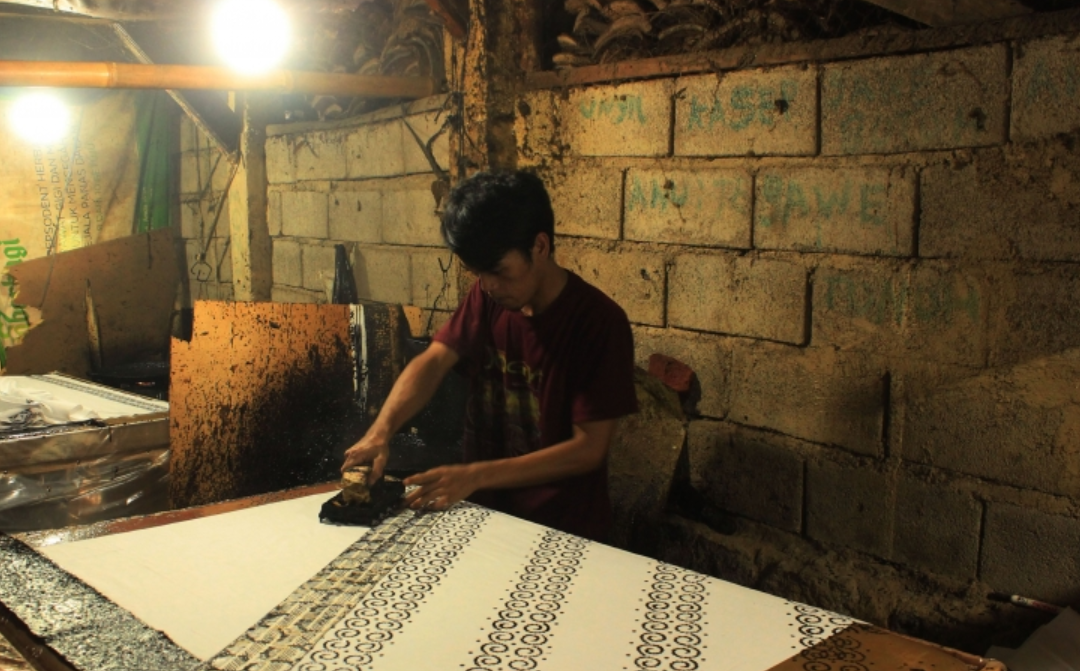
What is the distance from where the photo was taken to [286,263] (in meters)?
5.77

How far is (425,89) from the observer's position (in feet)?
13.9

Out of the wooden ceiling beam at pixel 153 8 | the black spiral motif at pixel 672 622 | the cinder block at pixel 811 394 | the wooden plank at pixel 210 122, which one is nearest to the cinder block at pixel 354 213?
the wooden ceiling beam at pixel 153 8

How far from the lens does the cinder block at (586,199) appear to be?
341 cm

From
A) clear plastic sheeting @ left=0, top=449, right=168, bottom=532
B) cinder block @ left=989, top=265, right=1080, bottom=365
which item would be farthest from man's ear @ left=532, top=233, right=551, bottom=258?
clear plastic sheeting @ left=0, top=449, right=168, bottom=532

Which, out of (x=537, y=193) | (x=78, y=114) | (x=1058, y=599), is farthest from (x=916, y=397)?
(x=78, y=114)

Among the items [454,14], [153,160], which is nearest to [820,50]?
[454,14]

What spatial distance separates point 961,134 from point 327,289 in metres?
3.75

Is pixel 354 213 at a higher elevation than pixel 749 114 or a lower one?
lower

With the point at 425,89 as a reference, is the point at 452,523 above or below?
below

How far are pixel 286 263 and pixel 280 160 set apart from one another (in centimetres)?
66

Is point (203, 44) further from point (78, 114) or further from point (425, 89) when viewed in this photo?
point (425, 89)

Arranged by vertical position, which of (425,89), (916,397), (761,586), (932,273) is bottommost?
(761,586)

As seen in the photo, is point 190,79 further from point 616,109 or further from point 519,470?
point 519,470

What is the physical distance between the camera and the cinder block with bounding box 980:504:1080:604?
231 cm
